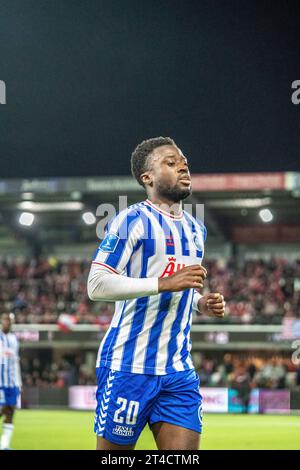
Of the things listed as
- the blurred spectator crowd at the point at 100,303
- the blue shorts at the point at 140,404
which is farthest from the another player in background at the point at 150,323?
the blurred spectator crowd at the point at 100,303

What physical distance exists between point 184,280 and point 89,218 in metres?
27.0

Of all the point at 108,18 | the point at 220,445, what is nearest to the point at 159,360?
the point at 220,445

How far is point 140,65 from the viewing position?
47.9 feet

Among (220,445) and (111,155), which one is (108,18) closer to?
(220,445)

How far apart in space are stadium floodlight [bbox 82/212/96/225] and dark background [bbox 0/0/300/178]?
619cm

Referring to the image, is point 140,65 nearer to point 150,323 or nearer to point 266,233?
point 150,323

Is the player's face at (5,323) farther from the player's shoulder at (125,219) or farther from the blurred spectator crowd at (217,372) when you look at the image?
the blurred spectator crowd at (217,372)

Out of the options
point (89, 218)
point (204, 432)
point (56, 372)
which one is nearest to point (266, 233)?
point (89, 218)

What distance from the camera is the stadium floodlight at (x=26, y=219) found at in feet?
99.6

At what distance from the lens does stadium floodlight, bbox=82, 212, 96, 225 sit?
98.3 feet

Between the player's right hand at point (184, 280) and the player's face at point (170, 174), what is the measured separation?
20.1 inches

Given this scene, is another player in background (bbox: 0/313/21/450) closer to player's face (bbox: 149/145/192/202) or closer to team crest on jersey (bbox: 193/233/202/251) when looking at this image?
team crest on jersey (bbox: 193/233/202/251)

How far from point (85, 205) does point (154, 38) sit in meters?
15.9

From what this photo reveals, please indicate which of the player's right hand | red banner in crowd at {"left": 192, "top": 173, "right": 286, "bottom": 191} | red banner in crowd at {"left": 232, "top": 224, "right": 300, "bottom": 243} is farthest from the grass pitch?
red banner in crowd at {"left": 232, "top": 224, "right": 300, "bottom": 243}
